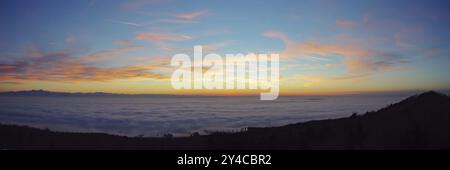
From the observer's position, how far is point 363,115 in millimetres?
8469

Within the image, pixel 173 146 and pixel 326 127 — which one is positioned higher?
pixel 326 127

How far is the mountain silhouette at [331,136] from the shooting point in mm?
6445

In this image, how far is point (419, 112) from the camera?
25.2 ft

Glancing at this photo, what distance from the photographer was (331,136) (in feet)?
22.9

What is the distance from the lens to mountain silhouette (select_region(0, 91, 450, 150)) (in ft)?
21.1
